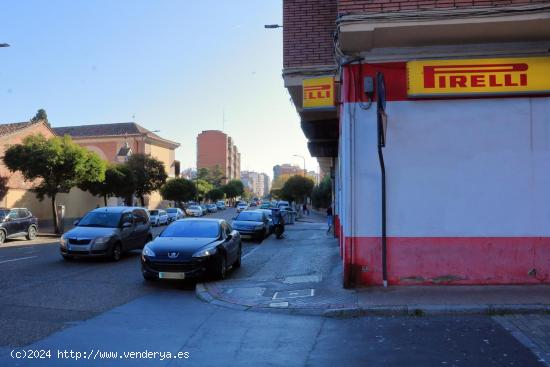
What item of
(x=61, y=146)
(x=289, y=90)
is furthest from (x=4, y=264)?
(x=61, y=146)

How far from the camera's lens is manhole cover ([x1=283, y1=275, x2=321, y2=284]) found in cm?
1040

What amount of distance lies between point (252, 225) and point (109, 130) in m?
55.1

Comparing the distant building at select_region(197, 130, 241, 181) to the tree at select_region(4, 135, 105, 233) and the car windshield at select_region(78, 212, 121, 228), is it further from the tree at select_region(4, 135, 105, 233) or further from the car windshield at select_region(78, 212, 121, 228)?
the car windshield at select_region(78, 212, 121, 228)

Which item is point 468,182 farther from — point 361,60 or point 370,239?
point 361,60

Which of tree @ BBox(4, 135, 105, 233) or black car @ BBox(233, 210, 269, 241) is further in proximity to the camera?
tree @ BBox(4, 135, 105, 233)

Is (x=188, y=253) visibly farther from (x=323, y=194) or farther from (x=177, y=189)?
(x=323, y=194)

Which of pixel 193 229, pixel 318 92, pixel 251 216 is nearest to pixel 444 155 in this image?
pixel 318 92

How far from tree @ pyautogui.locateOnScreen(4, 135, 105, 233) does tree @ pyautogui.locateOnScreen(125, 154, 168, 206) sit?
16.9 m

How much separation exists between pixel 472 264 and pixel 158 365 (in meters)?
5.94

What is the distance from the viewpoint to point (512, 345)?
18.5 feet

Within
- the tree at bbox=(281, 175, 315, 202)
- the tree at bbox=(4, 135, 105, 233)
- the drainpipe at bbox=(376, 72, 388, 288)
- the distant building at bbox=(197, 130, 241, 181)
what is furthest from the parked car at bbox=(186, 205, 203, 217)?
the distant building at bbox=(197, 130, 241, 181)

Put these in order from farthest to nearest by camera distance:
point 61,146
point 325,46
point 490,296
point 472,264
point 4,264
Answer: point 61,146
point 4,264
point 325,46
point 472,264
point 490,296

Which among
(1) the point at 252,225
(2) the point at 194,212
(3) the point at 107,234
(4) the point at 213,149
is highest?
(4) the point at 213,149

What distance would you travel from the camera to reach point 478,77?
8.80 m
